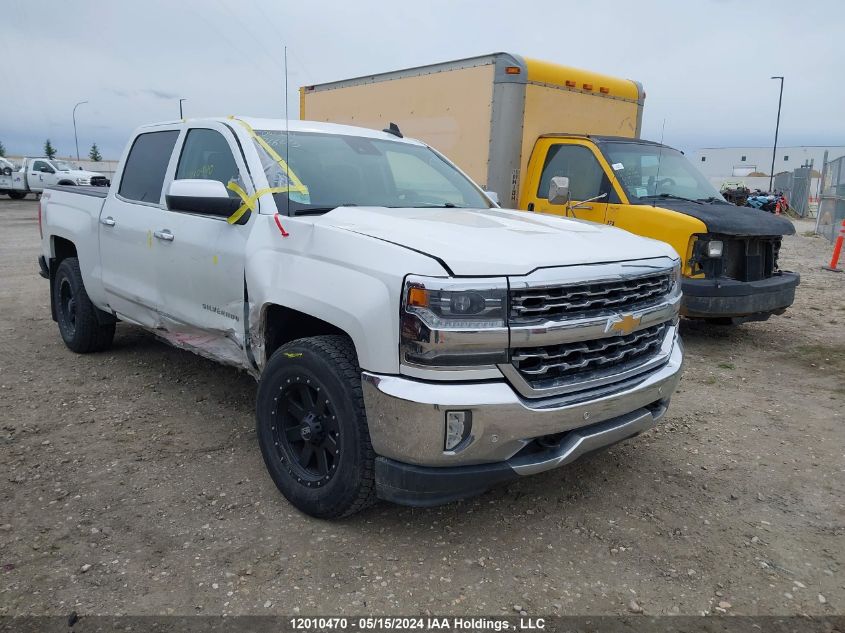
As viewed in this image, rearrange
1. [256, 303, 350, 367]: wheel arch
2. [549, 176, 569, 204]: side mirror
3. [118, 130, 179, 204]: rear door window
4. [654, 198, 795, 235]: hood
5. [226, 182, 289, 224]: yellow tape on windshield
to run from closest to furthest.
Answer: [256, 303, 350, 367]: wheel arch
[226, 182, 289, 224]: yellow tape on windshield
[118, 130, 179, 204]: rear door window
[549, 176, 569, 204]: side mirror
[654, 198, 795, 235]: hood

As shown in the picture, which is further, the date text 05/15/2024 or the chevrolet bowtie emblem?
the chevrolet bowtie emblem

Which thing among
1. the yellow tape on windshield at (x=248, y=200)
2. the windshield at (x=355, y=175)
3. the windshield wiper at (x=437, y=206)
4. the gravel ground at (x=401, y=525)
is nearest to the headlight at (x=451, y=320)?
the gravel ground at (x=401, y=525)

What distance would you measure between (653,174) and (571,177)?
0.85 metres

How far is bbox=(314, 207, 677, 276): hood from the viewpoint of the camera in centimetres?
273

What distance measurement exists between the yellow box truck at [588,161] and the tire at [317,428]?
2.91 metres

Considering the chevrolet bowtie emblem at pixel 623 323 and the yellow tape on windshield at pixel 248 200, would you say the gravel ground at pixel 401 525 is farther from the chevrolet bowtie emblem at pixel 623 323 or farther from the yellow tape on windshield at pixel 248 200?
the yellow tape on windshield at pixel 248 200

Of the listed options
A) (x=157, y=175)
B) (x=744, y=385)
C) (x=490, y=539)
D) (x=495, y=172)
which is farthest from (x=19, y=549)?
(x=495, y=172)

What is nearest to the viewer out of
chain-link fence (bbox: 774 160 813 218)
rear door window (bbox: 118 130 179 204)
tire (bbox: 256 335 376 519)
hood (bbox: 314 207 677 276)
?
hood (bbox: 314 207 677 276)

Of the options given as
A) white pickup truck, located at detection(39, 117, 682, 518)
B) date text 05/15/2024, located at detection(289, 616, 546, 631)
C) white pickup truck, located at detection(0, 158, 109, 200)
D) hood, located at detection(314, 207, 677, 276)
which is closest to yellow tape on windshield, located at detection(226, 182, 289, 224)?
white pickup truck, located at detection(39, 117, 682, 518)

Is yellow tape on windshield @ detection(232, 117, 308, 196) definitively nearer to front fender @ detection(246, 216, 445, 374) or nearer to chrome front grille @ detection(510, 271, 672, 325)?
front fender @ detection(246, 216, 445, 374)

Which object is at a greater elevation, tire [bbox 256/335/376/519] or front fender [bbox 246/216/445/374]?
front fender [bbox 246/216/445/374]

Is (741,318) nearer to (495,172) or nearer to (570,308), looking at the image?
(495,172)

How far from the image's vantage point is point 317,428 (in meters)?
3.10

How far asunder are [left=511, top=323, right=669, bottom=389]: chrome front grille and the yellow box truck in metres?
2.25
